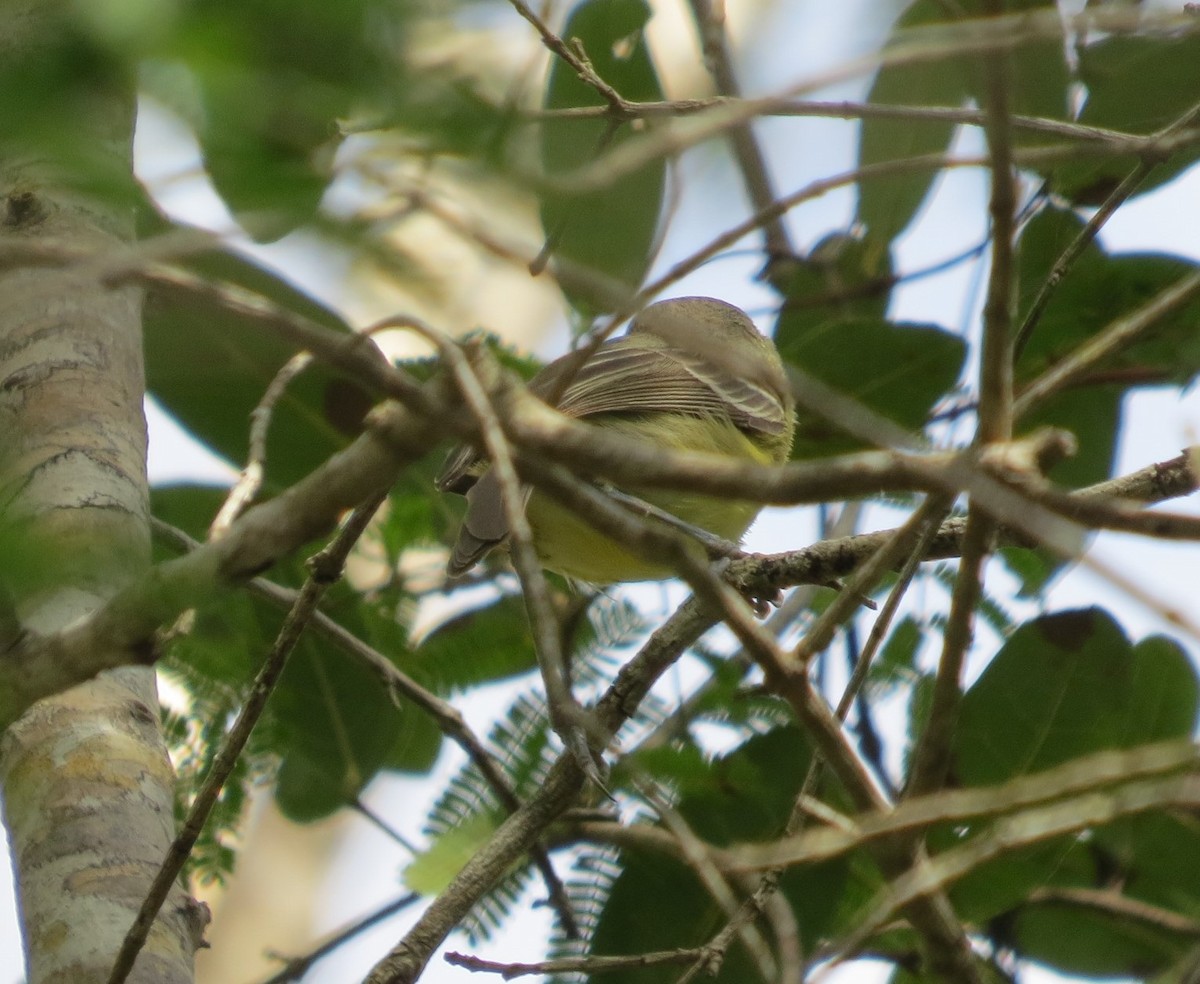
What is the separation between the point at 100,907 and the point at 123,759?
1.08 ft

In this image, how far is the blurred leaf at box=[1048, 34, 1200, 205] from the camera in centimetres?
460

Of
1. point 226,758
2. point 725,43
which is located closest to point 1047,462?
point 226,758

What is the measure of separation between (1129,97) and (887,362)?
1.10 m

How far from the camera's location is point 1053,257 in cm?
487

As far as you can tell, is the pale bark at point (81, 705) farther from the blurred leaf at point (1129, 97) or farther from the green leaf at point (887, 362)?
the blurred leaf at point (1129, 97)

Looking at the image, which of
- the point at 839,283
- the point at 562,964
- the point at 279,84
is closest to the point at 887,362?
the point at 839,283

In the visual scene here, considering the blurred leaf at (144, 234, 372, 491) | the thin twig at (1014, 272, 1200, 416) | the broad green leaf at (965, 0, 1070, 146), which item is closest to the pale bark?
the blurred leaf at (144, 234, 372, 491)

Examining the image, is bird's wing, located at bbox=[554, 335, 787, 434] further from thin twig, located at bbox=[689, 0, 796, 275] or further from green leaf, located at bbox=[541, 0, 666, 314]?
green leaf, located at bbox=[541, 0, 666, 314]

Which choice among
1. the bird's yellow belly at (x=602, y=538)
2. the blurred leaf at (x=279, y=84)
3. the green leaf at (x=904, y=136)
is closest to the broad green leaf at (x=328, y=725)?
the bird's yellow belly at (x=602, y=538)

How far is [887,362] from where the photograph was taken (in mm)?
4727

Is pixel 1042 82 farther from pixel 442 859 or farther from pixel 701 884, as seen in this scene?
pixel 442 859

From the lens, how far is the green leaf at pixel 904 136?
15.9 feet

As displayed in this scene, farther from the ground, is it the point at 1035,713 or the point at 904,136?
the point at 904,136

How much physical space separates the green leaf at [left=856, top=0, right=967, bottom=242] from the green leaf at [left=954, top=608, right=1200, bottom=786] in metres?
1.57
